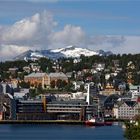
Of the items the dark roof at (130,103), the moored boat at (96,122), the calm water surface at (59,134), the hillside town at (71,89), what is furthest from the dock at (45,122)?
the calm water surface at (59,134)

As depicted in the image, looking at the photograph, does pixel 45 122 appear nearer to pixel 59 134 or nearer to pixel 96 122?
pixel 96 122

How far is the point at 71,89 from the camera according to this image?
117 m

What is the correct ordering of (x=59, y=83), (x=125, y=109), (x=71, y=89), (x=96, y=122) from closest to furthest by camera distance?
(x=96, y=122) → (x=125, y=109) → (x=71, y=89) → (x=59, y=83)

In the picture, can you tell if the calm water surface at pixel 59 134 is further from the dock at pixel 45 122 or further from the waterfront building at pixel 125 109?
the waterfront building at pixel 125 109

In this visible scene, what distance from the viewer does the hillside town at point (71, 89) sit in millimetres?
92625

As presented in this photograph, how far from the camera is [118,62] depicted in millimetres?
138625

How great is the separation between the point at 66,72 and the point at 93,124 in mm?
54478

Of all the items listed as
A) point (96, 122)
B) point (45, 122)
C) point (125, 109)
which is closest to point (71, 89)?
point (125, 109)

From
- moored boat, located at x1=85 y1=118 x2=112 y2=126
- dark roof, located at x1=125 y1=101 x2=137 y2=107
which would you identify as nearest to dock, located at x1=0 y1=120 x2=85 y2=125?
moored boat, located at x1=85 y1=118 x2=112 y2=126

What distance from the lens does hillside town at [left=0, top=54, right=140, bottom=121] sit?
92.6 metres

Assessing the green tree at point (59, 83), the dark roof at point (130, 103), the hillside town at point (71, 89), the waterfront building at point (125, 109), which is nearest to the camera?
the hillside town at point (71, 89)

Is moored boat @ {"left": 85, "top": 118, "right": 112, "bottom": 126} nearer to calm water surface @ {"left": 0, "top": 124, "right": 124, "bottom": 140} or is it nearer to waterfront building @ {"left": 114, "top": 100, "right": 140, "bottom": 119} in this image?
waterfront building @ {"left": 114, "top": 100, "right": 140, "bottom": 119}

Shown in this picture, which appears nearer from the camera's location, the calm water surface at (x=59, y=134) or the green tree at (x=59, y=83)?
the calm water surface at (x=59, y=134)

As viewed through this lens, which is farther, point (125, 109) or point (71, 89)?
point (71, 89)
